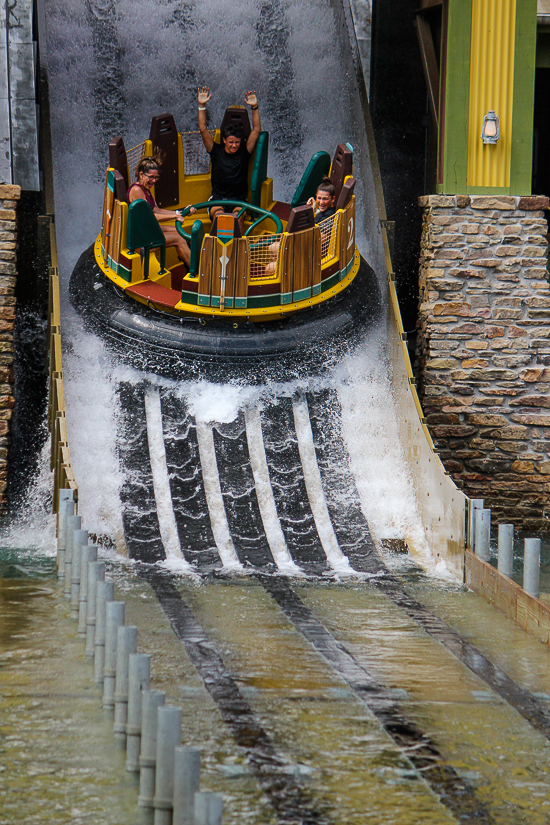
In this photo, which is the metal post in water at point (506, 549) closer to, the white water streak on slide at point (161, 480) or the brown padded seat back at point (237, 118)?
the white water streak on slide at point (161, 480)

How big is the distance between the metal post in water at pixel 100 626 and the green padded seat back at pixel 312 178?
5792 mm

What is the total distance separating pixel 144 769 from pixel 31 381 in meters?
6.45

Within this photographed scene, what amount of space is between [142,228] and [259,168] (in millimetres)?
2321

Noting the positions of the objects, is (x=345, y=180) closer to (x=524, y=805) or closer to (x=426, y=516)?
(x=426, y=516)

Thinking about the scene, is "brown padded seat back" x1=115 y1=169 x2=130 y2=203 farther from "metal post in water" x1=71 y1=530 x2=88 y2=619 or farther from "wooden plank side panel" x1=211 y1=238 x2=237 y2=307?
"metal post in water" x1=71 y1=530 x2=88 y2=619

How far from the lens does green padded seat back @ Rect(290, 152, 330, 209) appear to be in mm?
9844

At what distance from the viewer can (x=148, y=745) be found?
3.52 meters

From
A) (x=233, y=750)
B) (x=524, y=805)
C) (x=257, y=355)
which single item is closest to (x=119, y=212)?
(x=257, y=355)

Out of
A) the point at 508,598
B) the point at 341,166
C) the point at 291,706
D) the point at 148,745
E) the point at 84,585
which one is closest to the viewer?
the point at 148,745

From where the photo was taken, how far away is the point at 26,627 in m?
5.54

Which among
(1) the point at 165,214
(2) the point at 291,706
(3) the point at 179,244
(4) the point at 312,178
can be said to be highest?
(4) the point at 312,178

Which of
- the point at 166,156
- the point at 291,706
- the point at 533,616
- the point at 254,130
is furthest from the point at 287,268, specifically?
the point at 291,706

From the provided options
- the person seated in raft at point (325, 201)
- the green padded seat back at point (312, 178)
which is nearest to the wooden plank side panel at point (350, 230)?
the person seated in raft at point (325, 201)

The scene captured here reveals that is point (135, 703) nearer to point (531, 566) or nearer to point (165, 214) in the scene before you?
point (531, 566)
